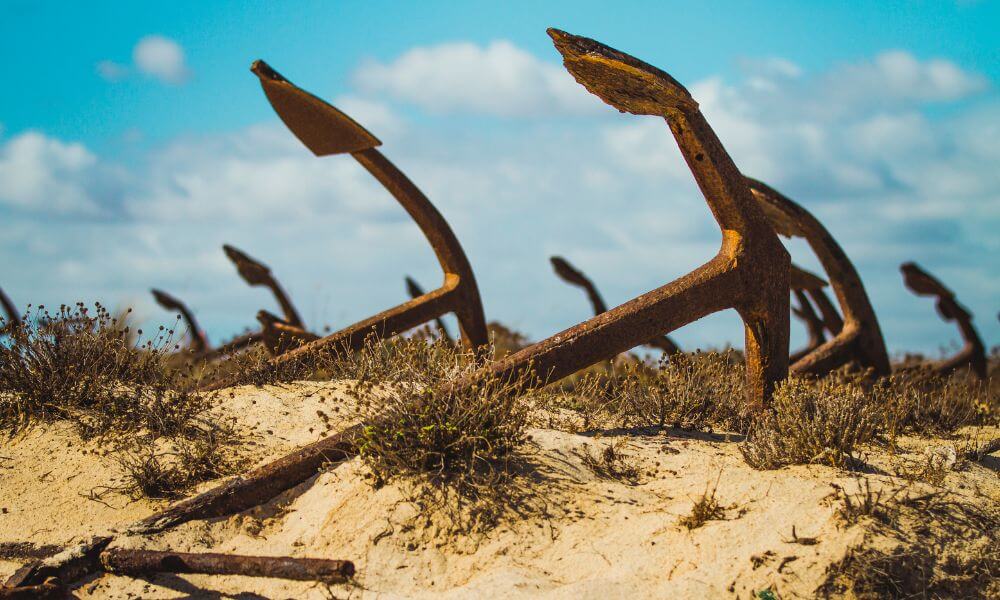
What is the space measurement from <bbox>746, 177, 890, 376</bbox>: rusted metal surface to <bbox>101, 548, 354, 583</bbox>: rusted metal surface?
16.6 ft

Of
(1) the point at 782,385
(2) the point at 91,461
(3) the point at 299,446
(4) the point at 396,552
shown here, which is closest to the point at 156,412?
(2) the point at 91,461

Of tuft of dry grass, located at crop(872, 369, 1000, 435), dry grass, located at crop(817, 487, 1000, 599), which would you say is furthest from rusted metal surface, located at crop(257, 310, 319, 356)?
dry grass, located at crop(817, 487, 1000, 599)

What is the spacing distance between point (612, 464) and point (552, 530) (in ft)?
2.23

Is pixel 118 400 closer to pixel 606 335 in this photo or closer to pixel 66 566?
pixel 66 566

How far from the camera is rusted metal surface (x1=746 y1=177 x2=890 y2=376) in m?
7.20

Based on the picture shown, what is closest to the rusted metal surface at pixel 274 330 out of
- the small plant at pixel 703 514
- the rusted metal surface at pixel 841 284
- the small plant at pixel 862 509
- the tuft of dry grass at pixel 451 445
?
the tuft of dry grass at pixel 451 445

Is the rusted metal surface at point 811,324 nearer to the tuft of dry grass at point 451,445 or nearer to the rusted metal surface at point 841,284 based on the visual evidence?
the rusted metal surface at point 841,284

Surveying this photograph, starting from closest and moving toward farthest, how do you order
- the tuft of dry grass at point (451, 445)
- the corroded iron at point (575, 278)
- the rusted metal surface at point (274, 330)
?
the tuft of dry grass at point (451, 445), the rusted metal surface at point (274, 330), the corroded iron at point (575, 278)

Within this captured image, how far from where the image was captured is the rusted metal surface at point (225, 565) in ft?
11.1

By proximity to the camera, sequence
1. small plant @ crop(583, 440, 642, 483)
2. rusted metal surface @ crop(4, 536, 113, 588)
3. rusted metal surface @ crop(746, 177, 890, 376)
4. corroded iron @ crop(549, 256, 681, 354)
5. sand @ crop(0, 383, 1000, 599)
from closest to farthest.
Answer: sand @ crop(0, 383, 1000, 599)
rusted metal surface @ crop(4, 536, 113, 588)
small plant @ crop(583, 440, 642, 483)
rusted metal surface @ crop(746, 177, 890, 376)
corroded iron @ crop(549, 256, 681, 354)

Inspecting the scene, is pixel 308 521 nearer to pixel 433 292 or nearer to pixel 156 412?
pixel 156 412

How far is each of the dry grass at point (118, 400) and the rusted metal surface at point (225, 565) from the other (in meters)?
0.83

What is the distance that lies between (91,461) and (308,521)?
169cm

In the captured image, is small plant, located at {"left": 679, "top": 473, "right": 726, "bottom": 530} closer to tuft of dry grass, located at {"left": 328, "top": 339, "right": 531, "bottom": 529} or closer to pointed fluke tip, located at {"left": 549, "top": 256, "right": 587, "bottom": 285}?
tuft of dry grass, located at {"left": 328, "top": 339, "right": 531, "bottom": 529}
